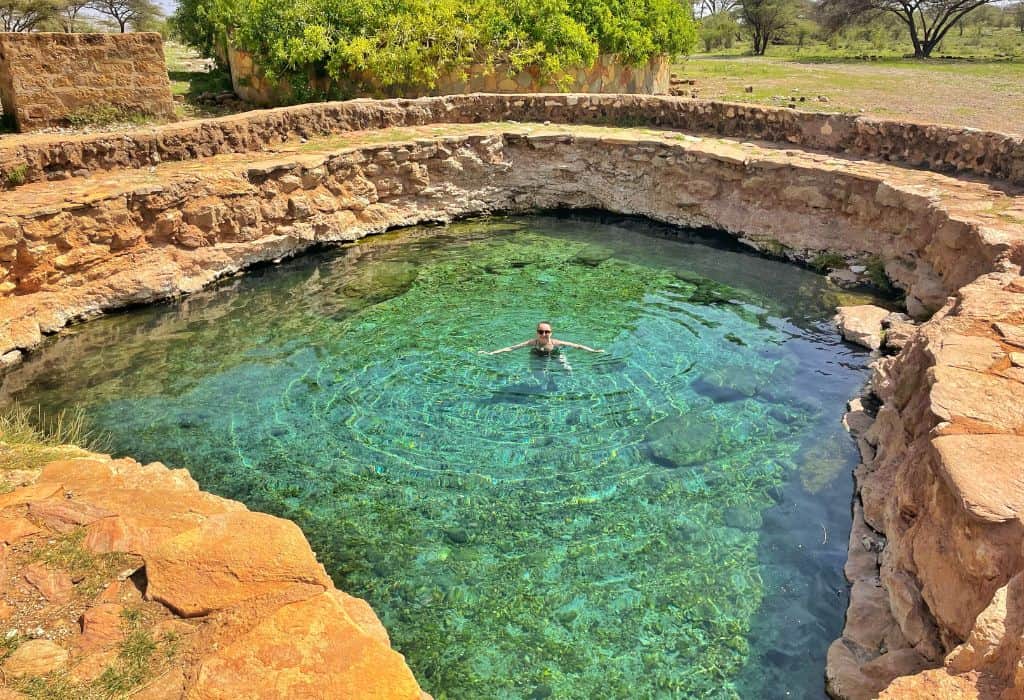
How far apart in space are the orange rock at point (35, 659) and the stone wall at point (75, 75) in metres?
13.1

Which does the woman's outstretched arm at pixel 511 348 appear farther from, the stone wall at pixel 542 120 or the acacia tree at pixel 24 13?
the acacia tree at pixel 24 13

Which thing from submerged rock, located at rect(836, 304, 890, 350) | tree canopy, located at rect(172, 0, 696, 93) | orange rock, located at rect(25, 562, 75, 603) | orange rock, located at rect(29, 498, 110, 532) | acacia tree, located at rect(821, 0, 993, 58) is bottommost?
Answer: submerged rock, located at rect(836, 304, 890, 350)

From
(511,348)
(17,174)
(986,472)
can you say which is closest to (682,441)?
(511,348)

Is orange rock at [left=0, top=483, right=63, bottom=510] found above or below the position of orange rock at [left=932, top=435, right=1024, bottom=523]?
below

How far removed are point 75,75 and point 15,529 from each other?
40.2 feet

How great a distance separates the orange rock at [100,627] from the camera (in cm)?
365

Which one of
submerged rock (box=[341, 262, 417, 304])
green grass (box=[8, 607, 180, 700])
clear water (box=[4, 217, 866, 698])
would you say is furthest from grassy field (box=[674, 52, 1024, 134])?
green grass (box=[8, 607, 180, 700])

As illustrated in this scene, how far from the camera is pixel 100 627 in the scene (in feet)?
12.3

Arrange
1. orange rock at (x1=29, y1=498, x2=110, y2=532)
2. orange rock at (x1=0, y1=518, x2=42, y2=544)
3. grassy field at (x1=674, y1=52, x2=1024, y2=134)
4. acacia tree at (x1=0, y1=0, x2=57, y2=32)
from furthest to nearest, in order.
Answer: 1. acacia tree at (x1=0, y1=0, x2=57, y2=32)
2. grassy field at (x1=674, y1=52, x2=1024, y2=134)
3. orange rock at (x1=29, y1=498, x2=110, y2=532)
4. orange rock at (x1=0, y1=518, x2=42, y2=544)

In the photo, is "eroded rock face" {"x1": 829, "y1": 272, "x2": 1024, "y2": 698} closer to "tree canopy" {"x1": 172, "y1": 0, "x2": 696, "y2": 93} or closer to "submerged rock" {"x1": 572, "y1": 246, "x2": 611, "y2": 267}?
"submerged rock" {"x1": 572, "y1": 246, "x2": 611, "y2": 267}

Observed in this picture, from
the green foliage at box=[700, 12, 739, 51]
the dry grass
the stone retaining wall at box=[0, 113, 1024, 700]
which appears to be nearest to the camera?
the stone retaining wall at box=[0, 113, 1024, 700]

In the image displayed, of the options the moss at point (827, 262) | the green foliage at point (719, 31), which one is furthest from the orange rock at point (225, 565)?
the green foliage at point (719, 31)

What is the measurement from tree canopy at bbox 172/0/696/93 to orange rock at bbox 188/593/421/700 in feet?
48.5

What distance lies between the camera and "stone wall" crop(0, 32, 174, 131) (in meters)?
13.2
